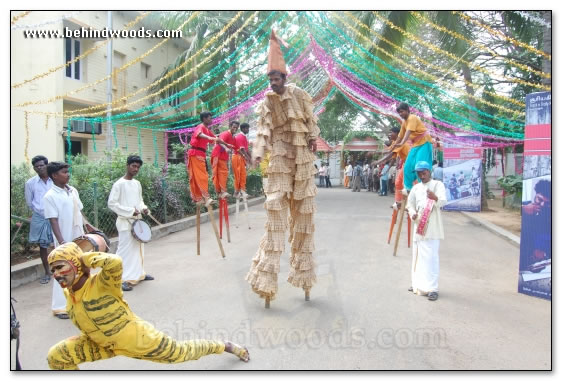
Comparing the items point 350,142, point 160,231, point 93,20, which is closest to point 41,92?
point 93,20

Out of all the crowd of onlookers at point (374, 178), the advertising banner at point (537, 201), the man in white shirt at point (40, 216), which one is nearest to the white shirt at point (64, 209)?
the man in white shirt at point (40, 216)

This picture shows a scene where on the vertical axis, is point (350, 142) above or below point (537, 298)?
above

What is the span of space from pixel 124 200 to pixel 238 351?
2992 mm

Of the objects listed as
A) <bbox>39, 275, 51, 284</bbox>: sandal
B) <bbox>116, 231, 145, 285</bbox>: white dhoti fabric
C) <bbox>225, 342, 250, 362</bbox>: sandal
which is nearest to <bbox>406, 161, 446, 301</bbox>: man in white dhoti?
<bbox>225, 342, 250, 362</bbox>: sandal

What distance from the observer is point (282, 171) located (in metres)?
4.10

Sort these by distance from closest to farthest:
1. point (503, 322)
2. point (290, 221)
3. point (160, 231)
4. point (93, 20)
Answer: point (503, 322) → point (290, 221) → point (160, 231) → point (93, 20)

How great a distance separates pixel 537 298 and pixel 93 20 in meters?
15.0

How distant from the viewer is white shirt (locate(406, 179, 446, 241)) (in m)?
4.79

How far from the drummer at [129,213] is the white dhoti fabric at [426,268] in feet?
11.4

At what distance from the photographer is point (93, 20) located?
45.6ft

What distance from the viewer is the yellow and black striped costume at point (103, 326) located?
8.02 ft

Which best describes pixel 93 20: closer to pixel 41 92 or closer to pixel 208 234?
pixel 41 92

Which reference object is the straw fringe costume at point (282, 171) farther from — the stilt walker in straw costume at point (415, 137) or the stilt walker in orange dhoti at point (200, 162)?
the stilt walker in orange dhoti at point (200, 162)

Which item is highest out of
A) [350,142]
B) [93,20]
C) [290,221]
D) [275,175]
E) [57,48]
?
[93,20]
